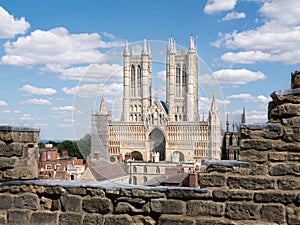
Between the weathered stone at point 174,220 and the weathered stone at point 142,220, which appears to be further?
the weathered stone at point 142,220

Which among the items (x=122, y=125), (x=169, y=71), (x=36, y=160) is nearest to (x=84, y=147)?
(x=36, y=160)

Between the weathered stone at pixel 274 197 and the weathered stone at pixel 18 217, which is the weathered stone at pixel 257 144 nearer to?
the weathered stone at pixel 274 197

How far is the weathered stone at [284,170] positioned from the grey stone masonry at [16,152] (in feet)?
8.71

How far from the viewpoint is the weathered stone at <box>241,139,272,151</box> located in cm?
363

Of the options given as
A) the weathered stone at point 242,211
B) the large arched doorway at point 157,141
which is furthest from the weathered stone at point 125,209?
the large arched doorway at point 157,141

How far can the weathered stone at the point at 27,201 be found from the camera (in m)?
4.11

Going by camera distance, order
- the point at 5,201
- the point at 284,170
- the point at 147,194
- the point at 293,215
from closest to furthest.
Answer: the point at 293,215 → the point at 284,170 → the point at 147,194 → the point at 5,201

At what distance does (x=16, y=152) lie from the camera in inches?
170

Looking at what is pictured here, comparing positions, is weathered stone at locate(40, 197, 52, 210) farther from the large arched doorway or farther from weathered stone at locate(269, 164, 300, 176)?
the large arched doorway

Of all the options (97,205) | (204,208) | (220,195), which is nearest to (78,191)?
(97,205)

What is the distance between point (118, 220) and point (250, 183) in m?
1.35

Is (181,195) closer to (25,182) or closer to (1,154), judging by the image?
(25,182)

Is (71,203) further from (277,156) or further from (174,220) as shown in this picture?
(277,156)

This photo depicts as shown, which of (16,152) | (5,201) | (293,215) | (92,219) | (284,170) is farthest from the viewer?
(16,152)
